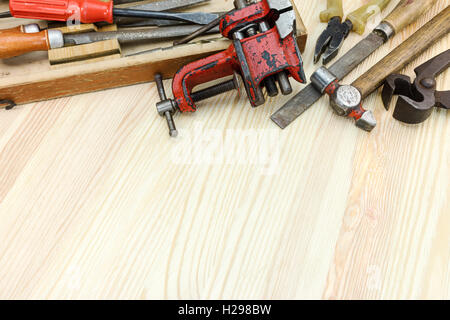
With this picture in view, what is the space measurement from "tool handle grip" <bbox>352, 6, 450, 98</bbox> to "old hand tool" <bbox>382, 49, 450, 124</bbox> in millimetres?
25

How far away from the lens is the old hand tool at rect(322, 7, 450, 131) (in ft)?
2.58

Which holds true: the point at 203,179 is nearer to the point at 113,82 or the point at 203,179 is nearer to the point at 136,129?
the point at 136,129

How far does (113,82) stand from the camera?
873mm

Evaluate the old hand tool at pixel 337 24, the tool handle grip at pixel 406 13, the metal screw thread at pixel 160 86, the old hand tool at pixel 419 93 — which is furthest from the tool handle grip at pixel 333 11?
the metal screw thread at pixel 160 86

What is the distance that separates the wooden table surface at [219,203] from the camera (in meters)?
0.68

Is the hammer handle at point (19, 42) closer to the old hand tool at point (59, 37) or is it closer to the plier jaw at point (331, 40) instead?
the old hand tool at point (59, 37)

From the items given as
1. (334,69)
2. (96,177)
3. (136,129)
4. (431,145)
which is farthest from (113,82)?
Answer: (431,145)

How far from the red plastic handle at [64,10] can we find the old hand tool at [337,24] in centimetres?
50

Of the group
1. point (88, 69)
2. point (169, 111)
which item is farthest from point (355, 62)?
point (88, 69)

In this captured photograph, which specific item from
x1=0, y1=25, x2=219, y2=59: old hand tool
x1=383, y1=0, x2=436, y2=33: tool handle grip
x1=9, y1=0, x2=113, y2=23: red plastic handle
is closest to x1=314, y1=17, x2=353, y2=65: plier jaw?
x1=383, y1=0, x2=436, y2=33: tool handle grip

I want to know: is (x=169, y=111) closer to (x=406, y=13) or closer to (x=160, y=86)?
(x=160, y=86)

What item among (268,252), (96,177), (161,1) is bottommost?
(268,252)

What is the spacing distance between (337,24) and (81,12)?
60cm

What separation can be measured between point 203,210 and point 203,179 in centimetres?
7
